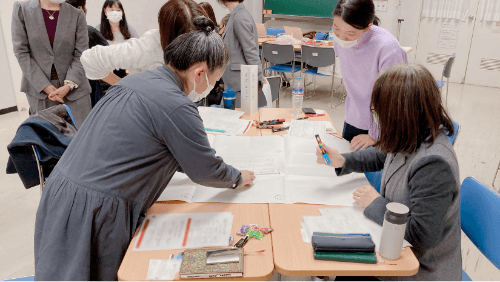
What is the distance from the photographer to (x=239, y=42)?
2684 mm

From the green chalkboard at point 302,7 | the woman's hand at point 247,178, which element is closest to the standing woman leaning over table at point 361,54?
the woman's hand at point 247,178

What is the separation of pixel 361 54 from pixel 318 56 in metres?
3.11

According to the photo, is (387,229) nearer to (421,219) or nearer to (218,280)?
(421,219)

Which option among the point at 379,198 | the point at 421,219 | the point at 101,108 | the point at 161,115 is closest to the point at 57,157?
the point at 101,108

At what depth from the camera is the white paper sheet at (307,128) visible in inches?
74.4

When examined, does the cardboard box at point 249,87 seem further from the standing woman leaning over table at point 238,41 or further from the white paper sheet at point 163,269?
the white paper sheet at point 163,269

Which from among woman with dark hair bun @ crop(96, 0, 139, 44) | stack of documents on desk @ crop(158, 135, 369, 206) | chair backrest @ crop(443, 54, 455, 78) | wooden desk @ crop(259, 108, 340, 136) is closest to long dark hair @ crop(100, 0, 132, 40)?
woman with dark hair bun @ crop(96, 0, 139, 44)

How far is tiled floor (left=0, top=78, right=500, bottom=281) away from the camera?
6.86 feet

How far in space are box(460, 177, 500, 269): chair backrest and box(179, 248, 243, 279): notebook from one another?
847mm

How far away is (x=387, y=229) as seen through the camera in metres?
0.96

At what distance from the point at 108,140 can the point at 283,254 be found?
63 centimetres

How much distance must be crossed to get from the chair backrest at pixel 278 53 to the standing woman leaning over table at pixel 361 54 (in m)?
3.09

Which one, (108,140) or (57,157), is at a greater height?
(108,140)

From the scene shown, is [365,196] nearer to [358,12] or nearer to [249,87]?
[358,12]
